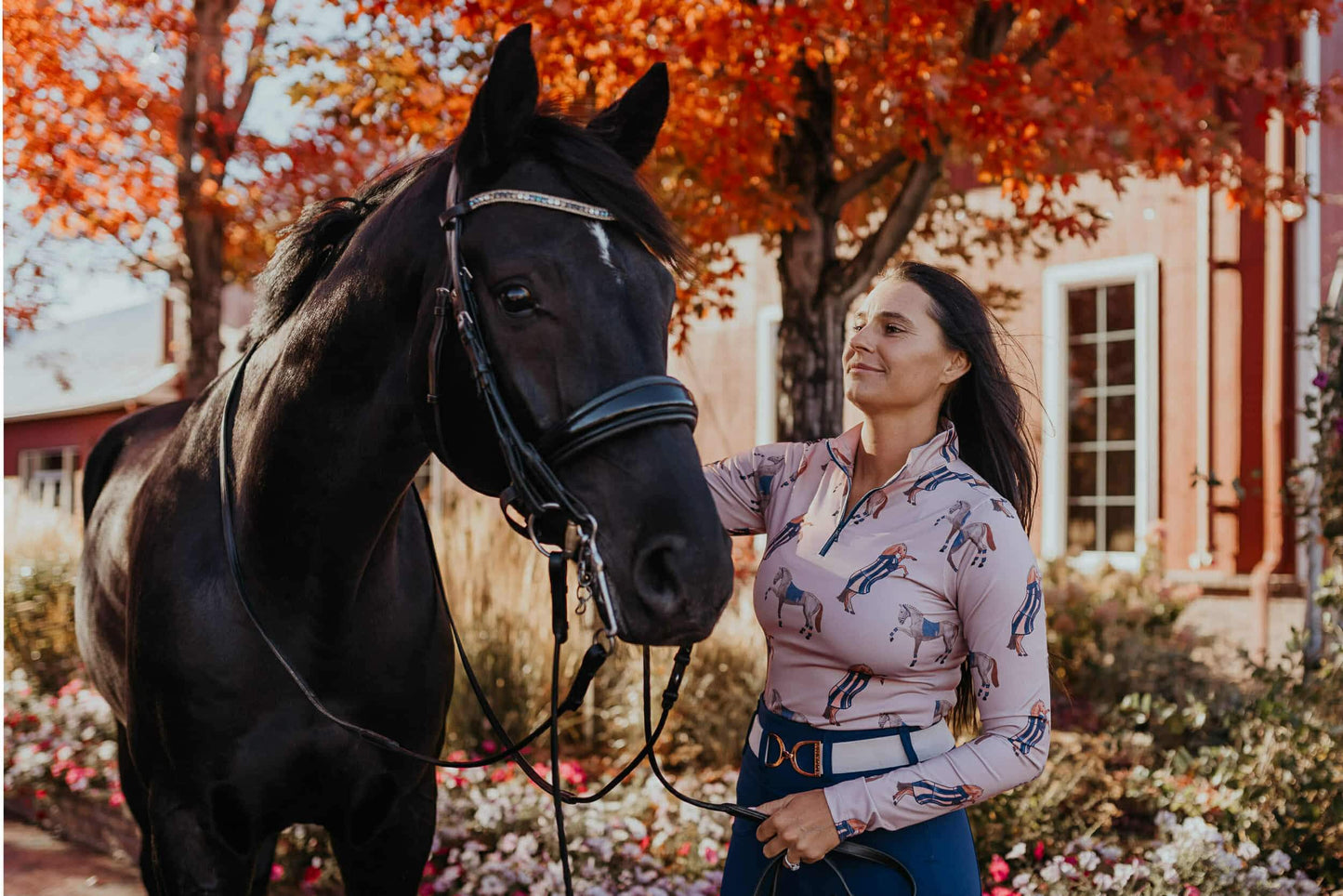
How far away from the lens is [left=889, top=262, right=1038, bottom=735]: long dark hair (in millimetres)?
1901

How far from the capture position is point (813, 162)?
16.5 feet

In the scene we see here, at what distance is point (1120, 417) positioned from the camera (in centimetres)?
947

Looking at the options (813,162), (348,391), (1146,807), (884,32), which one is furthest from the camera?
(813,162)

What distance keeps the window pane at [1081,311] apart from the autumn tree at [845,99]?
4.24 m

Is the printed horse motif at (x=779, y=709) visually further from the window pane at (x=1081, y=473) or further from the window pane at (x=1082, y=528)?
the window pane at (x=1081, y=473)

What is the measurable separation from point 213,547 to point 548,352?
98 cm

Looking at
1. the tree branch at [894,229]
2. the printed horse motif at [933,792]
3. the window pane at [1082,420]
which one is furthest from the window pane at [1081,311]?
the printed horse motif at [933,792]

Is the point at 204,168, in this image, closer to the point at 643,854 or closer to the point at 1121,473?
the point at 643,854

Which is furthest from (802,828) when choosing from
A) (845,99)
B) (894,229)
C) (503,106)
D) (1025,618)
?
(845,99)

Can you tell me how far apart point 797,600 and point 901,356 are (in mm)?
479

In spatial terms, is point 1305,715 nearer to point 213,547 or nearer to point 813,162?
point 813,162

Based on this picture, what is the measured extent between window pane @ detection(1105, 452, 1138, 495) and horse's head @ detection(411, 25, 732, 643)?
29.0ft

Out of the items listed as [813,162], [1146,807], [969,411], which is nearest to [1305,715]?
[1146,807]

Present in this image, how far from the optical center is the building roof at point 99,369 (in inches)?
814
